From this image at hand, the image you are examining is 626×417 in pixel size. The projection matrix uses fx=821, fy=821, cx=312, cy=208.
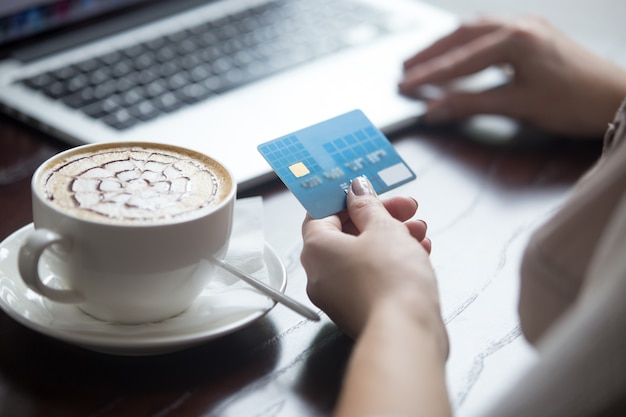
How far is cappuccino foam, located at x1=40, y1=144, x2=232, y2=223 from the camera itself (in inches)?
19.8

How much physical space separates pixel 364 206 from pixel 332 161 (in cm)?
6

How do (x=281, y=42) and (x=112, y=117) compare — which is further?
(x=281, y=42)

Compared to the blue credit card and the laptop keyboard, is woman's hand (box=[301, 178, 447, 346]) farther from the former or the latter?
the laptop keyboard

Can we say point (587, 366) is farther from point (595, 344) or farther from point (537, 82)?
point (537, 82)

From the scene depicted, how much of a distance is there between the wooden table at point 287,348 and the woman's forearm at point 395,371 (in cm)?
5

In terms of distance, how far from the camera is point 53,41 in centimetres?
95

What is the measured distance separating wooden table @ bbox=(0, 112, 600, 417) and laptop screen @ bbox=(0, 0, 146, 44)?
20cm

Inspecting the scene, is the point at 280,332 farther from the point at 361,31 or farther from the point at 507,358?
the point at 361,31

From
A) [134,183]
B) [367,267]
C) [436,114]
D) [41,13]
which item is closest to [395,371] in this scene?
[367,267]

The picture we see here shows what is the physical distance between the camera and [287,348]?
55cm

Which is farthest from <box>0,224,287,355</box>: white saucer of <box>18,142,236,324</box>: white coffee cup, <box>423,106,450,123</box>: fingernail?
<box>423,106,450,123</box>: fingernail

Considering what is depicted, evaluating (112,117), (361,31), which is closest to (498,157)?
(361,31)

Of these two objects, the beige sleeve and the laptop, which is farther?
the laptop

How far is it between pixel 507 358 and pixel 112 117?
1.47 feet
